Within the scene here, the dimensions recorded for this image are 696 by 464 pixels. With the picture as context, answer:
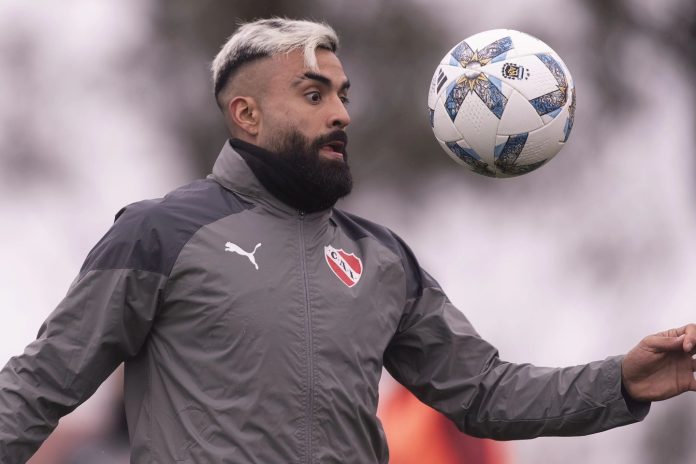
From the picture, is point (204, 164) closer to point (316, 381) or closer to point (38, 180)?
point (38, 180)

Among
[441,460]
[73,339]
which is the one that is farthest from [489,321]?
[73,339]

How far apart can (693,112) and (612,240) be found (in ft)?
2.32

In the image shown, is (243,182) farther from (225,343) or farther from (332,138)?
(225,343)

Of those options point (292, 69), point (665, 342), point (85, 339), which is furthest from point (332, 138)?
point (665, 342)

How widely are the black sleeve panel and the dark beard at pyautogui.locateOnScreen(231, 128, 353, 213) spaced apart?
12cm

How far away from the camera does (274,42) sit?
165 inches

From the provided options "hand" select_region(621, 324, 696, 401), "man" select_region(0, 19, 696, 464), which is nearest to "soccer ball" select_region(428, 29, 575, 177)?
"man" select_region(0, 19, 696, 464)

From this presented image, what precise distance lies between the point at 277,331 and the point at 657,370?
105 cm

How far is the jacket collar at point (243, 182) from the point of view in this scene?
3.99m

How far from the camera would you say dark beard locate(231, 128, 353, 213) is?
3.97 m

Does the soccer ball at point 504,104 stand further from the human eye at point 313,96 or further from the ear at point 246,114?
the ear at point 246,114

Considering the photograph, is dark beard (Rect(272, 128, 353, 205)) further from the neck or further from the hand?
the hand

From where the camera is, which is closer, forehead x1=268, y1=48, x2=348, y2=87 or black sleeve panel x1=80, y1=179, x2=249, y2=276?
black sleeve panel x1=80, y1=179, x2=249, y2=276

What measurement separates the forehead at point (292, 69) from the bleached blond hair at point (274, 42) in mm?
16
